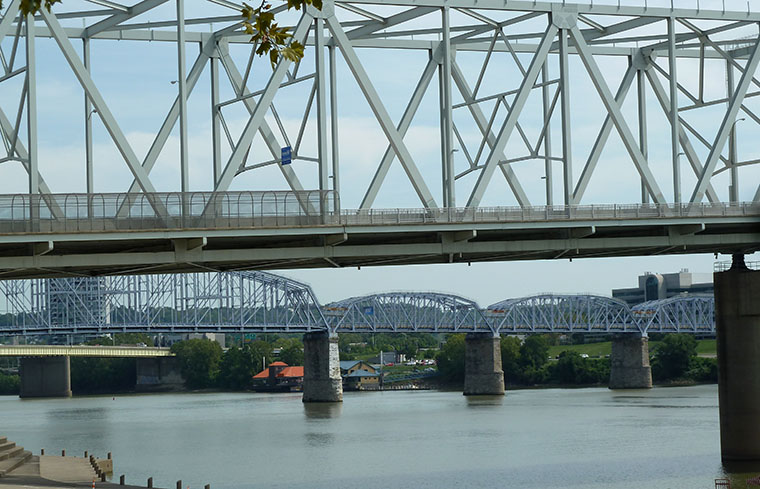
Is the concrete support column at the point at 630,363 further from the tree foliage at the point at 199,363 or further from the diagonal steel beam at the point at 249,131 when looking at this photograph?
the diagonal steel beam at the point at 249,131

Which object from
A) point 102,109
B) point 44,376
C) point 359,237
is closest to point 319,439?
point 359,237

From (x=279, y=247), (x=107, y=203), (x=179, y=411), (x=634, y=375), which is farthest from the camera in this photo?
(x=634, y=375)

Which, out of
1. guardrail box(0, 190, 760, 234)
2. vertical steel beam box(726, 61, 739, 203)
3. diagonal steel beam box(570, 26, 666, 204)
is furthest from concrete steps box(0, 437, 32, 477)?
vertical steel beam box(726, 61, 739, 203)

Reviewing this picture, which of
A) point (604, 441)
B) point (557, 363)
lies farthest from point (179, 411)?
point (557, 363)

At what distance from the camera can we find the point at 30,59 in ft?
124

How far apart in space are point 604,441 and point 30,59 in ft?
131

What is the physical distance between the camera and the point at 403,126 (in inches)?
1740

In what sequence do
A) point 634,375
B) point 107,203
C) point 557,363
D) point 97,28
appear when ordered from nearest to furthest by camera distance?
point 107,203
point 97,28
point 634,375
point 557,363

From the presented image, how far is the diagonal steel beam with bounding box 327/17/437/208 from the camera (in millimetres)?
39844

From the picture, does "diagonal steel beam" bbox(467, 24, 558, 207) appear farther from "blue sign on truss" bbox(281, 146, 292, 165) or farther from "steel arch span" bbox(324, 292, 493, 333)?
"steel arch span" bbox(324, 292, 493, 333)

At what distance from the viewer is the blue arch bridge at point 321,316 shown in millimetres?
157250

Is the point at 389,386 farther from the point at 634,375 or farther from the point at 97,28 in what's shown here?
the point at 97,28

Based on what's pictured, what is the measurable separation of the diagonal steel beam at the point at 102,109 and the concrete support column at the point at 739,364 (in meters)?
24.5

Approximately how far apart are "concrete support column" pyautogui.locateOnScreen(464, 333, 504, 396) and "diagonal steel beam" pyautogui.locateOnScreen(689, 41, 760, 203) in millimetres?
96895
